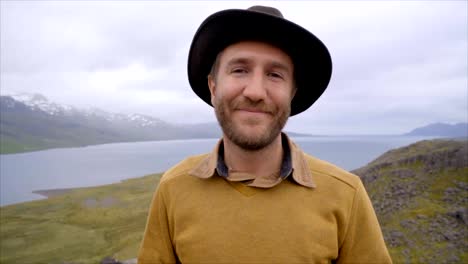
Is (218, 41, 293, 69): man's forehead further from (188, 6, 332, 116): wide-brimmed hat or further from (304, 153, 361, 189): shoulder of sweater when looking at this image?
(304, 153, 361, 189): shoulder of sweater

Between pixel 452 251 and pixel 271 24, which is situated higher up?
pixel 271 24

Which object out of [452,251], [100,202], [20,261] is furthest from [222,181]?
[100,202]

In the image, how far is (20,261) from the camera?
30625mm

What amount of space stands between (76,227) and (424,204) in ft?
150

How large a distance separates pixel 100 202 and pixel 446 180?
59163 millimetres

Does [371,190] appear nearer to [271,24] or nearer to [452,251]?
[452,251]

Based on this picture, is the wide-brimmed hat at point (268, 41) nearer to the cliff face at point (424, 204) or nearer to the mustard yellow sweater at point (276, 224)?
the mustard yellow sweater at point (276, 224)

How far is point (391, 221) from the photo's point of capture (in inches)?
1092

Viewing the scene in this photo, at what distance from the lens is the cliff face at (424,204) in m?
23.0

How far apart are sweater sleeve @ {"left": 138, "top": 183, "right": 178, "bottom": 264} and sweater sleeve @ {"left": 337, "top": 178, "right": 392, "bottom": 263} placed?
1808 mm

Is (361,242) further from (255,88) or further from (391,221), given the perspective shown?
(391,221)

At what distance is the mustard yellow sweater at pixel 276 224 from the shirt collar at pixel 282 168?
73 millimetres

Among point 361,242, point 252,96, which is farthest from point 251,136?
point 361,242

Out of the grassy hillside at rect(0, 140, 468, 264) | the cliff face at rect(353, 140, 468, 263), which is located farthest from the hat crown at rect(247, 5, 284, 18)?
the cliff face at rect(353, 140, 468, 263)
